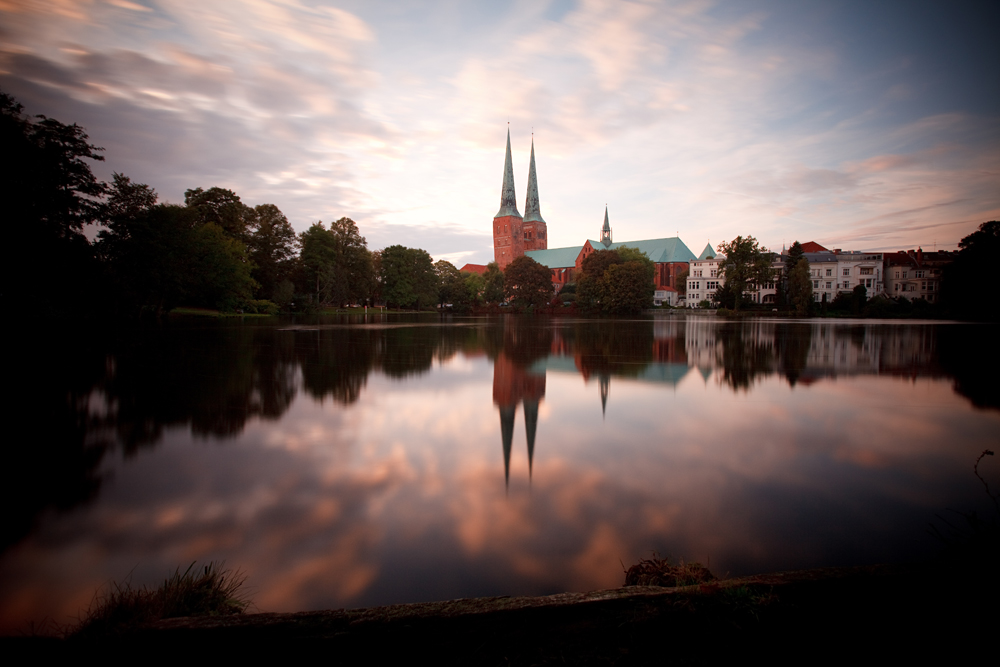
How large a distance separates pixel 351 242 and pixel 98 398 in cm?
7011

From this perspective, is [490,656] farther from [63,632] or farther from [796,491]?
[796,491]

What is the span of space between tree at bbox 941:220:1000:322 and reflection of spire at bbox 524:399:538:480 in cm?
6012

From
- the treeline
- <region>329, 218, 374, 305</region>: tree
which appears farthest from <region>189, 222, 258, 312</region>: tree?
<region>329, 218, 374, 305</region>: tree

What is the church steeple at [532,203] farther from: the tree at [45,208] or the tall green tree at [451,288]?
the tree at [45,208]

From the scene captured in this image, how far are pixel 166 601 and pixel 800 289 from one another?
75.3 metres

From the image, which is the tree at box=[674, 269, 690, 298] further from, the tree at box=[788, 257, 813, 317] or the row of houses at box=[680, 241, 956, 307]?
the tree at box=[788, 257, 813, 317]

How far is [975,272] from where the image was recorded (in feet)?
156

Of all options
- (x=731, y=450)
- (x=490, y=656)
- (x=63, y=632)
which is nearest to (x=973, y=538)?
(x=731, y=450)

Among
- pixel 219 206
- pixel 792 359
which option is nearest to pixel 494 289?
pixel 219 206

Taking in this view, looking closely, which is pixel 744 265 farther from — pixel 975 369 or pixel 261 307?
pixel 261 307

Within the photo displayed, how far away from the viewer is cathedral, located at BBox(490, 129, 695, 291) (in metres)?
109

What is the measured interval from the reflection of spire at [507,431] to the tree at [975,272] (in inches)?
2387

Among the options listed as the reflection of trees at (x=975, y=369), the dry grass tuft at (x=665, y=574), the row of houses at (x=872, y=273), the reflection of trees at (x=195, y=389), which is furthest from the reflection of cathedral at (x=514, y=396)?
the row of houses at (x=872, y=273)

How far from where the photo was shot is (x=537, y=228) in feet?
387
